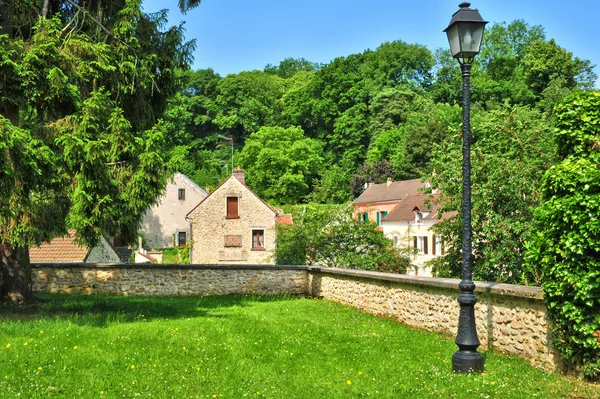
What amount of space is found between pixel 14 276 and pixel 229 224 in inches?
1022

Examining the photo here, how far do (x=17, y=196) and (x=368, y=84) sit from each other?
6654 cm

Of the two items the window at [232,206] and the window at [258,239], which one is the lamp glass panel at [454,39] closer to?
the window at [232,206]

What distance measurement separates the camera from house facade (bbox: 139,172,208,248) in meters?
52.8

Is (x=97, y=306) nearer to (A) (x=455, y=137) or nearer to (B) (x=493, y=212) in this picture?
(B) (x=493, y=212)

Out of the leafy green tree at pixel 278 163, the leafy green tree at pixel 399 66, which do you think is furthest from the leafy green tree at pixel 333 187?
the leafy green tree at pixel 399 66

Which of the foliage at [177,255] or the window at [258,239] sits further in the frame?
the foliage at [177,255]

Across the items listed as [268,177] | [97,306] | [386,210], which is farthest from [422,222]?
[97,306]

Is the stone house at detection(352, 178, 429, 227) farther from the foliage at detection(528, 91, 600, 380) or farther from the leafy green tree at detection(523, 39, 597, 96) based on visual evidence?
the foliage at detection(528, 91, 600, 380)

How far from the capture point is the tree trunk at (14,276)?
1357 cm

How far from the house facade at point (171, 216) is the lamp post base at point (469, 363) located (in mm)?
46720

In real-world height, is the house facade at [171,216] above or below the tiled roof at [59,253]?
above

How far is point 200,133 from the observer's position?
7738cm

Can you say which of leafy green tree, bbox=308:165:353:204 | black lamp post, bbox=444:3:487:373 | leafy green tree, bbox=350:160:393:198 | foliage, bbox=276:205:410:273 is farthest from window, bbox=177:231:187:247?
black lamp post, bbox=444:3:487:373

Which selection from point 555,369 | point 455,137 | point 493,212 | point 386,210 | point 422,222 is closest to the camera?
point 555,369
